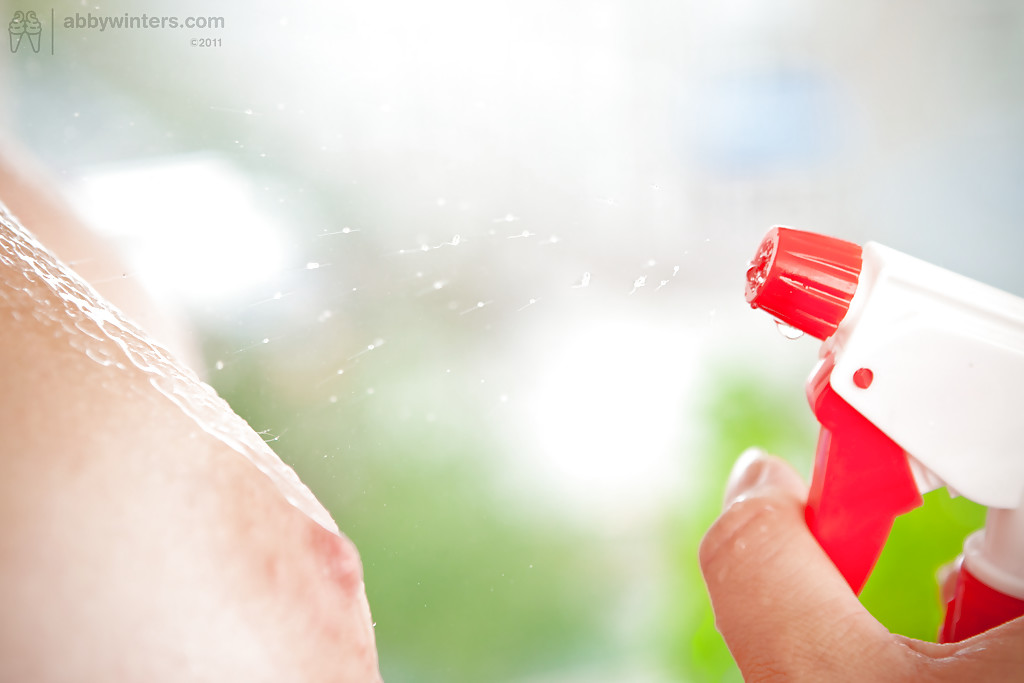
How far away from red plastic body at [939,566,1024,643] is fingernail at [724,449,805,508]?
5cm

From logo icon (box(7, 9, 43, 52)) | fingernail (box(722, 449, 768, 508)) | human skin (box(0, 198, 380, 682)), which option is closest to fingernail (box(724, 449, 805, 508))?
fingernail (box(722, 449, 768, 508))

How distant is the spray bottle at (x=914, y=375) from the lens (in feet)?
0.69

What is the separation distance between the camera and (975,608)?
9.3 inches

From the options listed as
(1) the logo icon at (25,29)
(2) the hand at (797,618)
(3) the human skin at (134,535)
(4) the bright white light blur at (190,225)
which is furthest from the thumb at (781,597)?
(1) the logo icon at (25,29)

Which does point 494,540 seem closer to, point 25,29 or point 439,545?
point 439,545

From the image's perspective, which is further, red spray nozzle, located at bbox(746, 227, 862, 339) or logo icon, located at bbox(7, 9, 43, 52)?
logo icon, located at bbox(7, 9, 43, 52)

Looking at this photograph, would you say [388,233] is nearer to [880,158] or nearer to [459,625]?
[459,625]

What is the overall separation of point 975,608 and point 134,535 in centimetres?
24

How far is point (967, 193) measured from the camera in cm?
51

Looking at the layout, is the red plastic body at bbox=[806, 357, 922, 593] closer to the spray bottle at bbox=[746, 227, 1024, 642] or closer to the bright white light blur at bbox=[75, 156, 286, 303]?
the spray bottle at bbox=[746, 227, 1024, 642]

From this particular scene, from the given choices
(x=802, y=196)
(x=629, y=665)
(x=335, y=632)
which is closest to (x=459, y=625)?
(x=629, y=665)

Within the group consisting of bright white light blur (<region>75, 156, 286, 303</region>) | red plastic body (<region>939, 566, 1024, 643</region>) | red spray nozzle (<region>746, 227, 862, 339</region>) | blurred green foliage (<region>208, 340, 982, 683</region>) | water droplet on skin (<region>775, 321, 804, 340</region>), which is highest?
red spray nozzle (<region>746, 227, 862, 339</region>)

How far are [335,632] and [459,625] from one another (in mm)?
229

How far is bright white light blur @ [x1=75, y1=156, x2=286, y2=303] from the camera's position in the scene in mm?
370
